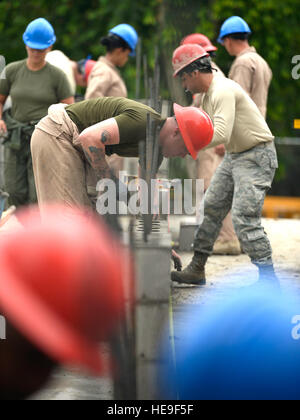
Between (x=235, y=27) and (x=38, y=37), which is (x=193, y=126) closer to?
(x=38, y=37)

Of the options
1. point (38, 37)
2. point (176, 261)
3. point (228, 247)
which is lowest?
point (228, 247)

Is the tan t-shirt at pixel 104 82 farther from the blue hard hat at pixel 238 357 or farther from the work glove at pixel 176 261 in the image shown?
the blue hard hat at pixel 238 357

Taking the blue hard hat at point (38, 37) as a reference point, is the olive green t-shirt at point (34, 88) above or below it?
below

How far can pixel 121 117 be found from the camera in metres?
3.93

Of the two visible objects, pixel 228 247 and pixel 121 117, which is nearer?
pixel 121 117

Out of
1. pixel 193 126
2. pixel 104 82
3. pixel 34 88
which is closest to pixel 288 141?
pixel 104 82

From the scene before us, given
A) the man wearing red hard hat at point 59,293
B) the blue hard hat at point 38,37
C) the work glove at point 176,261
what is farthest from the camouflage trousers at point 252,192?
the man wearing red hard hat at point 59,293

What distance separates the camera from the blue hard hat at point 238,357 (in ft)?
7.80

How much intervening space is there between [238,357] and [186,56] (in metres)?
2.91

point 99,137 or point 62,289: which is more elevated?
point 99,137

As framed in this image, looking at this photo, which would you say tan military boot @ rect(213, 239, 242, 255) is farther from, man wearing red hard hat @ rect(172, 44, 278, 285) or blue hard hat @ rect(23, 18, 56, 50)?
blue hard hat @ rect(23, 18, 56, 50)

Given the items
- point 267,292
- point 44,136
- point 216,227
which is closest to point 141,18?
point 216,227

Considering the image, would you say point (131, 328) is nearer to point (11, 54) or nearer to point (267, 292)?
point (267, 292)

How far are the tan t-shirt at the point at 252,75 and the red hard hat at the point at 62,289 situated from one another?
4.47 metres
